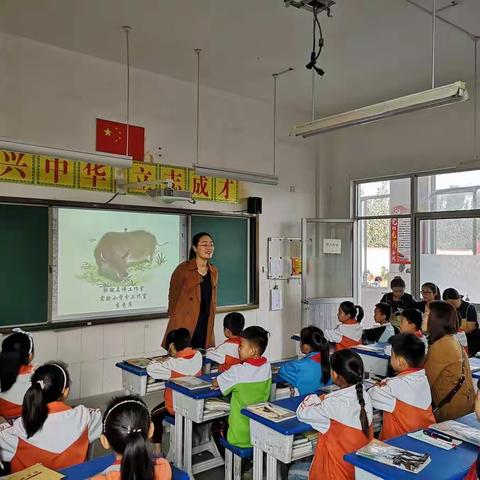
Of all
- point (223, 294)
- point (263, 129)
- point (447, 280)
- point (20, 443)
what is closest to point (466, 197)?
point (447, 280)

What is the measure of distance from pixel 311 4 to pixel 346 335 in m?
2.72

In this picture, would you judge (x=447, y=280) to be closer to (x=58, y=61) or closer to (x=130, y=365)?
(x=130, y=365)

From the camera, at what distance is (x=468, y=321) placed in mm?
4484

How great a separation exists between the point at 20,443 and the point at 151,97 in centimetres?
382

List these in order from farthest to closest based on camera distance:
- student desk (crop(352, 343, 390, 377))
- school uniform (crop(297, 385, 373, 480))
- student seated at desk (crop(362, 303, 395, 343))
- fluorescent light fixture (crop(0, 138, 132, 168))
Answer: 1. student seated at desk (crop(362, 303, 395, 343))
2. student desk (crop(352, 343, 390, 377))
3. fluorescent light fixture (crop(0, 138, 132, 168))
4. school uniform (crop(297, 385, 373, 480))

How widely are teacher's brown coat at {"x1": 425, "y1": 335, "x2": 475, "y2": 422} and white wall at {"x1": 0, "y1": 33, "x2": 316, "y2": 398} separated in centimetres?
306

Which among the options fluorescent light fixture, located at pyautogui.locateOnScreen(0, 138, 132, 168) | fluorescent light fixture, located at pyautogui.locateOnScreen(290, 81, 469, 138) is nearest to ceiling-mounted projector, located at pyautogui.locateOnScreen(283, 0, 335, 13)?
fluorescent light fixture, located at pyautogui.locateOnScreen(290, 81, 469, 138)

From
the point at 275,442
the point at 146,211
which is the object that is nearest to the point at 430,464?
the point at 275,442

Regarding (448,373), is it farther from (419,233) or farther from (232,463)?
(419,233)

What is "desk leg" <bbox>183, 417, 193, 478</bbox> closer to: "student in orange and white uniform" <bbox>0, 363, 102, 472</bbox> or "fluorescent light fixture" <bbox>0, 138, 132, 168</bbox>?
"student in orange and white uniform" <bbox>0, 363, 102, 472</bbox>

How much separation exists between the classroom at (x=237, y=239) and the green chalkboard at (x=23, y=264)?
0.7 inches

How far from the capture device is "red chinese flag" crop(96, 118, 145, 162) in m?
4.57

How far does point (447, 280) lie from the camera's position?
546 centimetres

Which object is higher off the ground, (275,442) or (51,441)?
(51,441)
